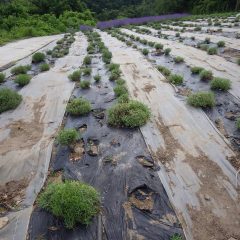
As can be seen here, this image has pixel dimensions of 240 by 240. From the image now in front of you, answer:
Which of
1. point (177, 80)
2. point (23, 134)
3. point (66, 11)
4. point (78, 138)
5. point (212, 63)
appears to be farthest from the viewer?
point (66, 11)

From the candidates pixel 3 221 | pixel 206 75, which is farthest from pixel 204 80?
pixel 3 221

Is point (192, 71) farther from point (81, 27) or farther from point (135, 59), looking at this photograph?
point (81, 27)

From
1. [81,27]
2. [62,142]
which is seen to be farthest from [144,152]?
[81,27]

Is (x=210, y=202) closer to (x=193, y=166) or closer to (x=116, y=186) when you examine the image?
(x=193, y=166)

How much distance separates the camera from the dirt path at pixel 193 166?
3.28 metres

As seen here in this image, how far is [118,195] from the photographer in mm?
3715

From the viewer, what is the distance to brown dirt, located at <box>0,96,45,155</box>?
498cm

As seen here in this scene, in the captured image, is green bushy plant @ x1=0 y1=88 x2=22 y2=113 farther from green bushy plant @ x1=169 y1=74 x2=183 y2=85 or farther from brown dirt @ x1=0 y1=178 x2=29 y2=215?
green bushy plant @ x1=169 y1=74 x2=183 y2=85

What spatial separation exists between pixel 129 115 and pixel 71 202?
2425 millimetres

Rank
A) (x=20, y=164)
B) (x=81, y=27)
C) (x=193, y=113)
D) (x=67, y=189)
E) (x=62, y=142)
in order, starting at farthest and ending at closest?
(x=81, y=27), (x=193, y=113), (x=62, y=142), (x=20, y=164), (x=67, y=189)

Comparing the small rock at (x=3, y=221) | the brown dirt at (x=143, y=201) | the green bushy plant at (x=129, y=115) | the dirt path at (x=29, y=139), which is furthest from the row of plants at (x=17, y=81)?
the brown dirt at (x=143, y=201)

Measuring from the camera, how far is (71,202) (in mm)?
3254

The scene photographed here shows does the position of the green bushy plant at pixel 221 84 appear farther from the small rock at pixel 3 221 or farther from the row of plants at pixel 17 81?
the small rock at pixel 3 221

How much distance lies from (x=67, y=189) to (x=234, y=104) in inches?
157
